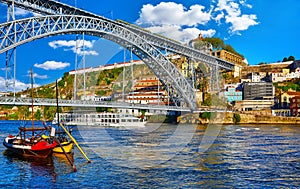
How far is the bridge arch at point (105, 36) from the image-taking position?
31531 mm

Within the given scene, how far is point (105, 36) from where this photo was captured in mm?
44469

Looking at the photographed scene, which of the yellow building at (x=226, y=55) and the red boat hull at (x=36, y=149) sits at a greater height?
the yellow building at (x=226, y=55)

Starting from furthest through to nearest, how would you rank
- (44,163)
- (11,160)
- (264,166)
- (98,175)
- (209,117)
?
(209,117) → (11,160) → (44,163) → (264,166) → (98,175)

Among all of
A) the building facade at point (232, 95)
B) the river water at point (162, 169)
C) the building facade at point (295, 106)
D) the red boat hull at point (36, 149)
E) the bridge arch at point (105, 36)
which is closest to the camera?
the river water at point (162, 169)

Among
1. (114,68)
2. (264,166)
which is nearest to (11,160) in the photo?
(264,166)

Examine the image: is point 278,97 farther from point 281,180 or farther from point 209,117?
point 281,180

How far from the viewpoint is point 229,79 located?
84938mm

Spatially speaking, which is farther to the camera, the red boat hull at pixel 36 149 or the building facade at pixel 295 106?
the building facade at pixel 295 106

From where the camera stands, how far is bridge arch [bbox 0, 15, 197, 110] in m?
31.5

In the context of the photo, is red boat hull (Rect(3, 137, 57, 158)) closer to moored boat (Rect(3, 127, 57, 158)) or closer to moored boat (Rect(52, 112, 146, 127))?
moored boat (Rect(3, 127, 57, 158))

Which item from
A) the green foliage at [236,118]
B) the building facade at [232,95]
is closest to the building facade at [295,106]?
the green foliage at [236,118]

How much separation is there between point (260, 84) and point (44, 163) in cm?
6055

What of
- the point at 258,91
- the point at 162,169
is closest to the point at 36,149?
the point at 162,169

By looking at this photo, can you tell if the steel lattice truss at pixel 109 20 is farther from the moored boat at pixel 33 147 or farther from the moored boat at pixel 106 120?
the moored boat at pixel 33 147
